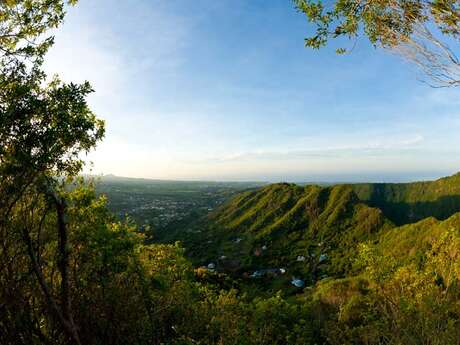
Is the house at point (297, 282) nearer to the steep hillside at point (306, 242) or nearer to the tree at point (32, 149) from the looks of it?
the steep hillside at point (306, 242)

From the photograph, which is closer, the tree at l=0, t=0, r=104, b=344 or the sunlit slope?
the tree at l=0, t=0, r=104, b=344

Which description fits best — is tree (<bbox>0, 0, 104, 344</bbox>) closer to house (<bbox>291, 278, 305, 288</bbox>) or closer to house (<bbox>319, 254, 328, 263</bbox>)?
house (<bbox>291, 278, 305, 288</bbox>)

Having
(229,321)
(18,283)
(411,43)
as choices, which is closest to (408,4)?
(411,43)

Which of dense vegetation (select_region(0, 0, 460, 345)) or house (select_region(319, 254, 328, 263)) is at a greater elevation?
dense vegetation (select_region(0, 0, 460, 345))

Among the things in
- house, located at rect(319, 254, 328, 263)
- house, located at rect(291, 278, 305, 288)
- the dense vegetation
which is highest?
the dense vegetation

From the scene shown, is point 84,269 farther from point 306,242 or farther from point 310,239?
point 310,239

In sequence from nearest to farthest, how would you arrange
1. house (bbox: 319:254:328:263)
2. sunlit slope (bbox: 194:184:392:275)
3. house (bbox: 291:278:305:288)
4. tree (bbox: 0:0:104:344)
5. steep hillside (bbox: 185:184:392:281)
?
tree (bbox: 0:0:104:344), house (bbox: 291:278:305:288), steep hillside (bbox: 185:184:392:281), house (bbox: 319:254:328:263), sunlit slope (bbox: 194:184:392:275)

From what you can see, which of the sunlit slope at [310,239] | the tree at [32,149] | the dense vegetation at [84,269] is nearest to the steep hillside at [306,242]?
the sunlit slope at [310,239]

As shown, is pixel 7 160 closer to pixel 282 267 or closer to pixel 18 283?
pixel 18 283

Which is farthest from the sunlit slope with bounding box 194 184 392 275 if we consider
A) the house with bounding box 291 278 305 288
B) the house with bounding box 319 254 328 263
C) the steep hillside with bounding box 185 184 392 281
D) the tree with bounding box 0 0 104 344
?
the tree with bounding box 0 0 104 344

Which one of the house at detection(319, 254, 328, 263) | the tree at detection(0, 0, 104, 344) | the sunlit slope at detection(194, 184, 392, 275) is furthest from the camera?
the sunlit slope at detection(194, 184, 392, 275)

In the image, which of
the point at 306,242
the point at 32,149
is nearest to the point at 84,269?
the point at 32,149
